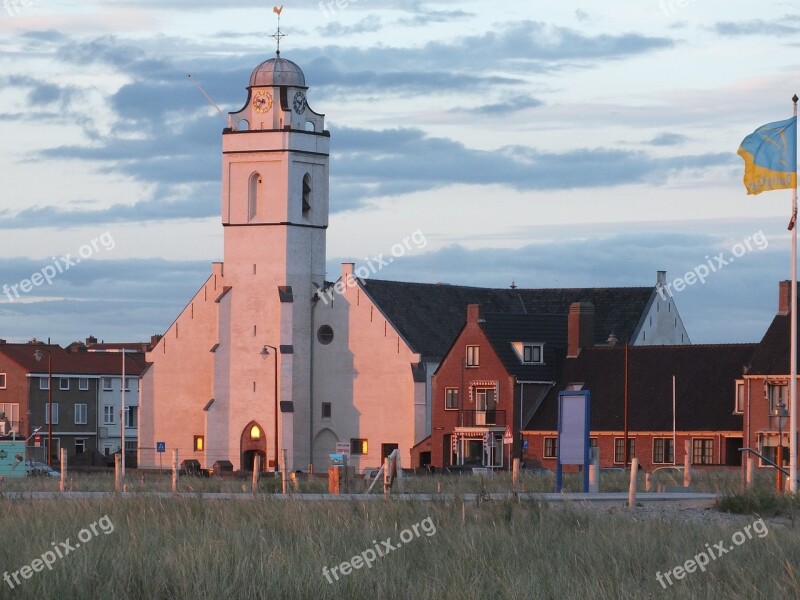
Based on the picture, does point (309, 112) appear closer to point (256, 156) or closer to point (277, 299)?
point (256, 156)

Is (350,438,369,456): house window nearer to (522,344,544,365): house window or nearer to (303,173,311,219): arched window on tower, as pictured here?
(303,173,311,219): arched window on tower

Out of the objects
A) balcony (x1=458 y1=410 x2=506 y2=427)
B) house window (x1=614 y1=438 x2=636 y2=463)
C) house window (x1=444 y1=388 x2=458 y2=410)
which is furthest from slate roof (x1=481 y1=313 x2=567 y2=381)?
house window (x1=614 y1=438 x2=636 y2=463)

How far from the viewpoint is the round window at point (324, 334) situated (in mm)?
94438

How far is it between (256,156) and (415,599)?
7547 cm

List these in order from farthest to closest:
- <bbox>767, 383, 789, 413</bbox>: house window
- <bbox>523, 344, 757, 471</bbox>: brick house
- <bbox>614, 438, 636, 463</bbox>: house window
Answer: <bbox>614, 438, 636, 463</bbox>: house window → <bbox>523, 344, 757, 471</bbox>: brick house → <bbox>767, 383, 789, 413</bbox>: house window

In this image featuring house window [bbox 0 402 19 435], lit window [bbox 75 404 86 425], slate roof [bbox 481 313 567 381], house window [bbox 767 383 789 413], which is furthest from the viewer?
lit window [bbox 75 404 86 425]

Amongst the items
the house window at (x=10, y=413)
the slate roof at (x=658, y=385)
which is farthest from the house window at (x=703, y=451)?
the house window at (x=10, y=413)

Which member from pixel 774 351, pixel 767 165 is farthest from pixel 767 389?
pixel 767 165

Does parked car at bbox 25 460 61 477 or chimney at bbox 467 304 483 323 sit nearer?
parked car at bbox 25 460 61 477

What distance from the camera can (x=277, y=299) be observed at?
93.9 metres

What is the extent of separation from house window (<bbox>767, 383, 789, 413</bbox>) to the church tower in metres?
28.2

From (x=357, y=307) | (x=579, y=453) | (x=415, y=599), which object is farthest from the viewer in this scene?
(x=357, y=307)

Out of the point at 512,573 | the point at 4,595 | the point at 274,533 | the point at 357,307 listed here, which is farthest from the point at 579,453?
the point at 357,307

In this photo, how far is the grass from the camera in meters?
21.8
